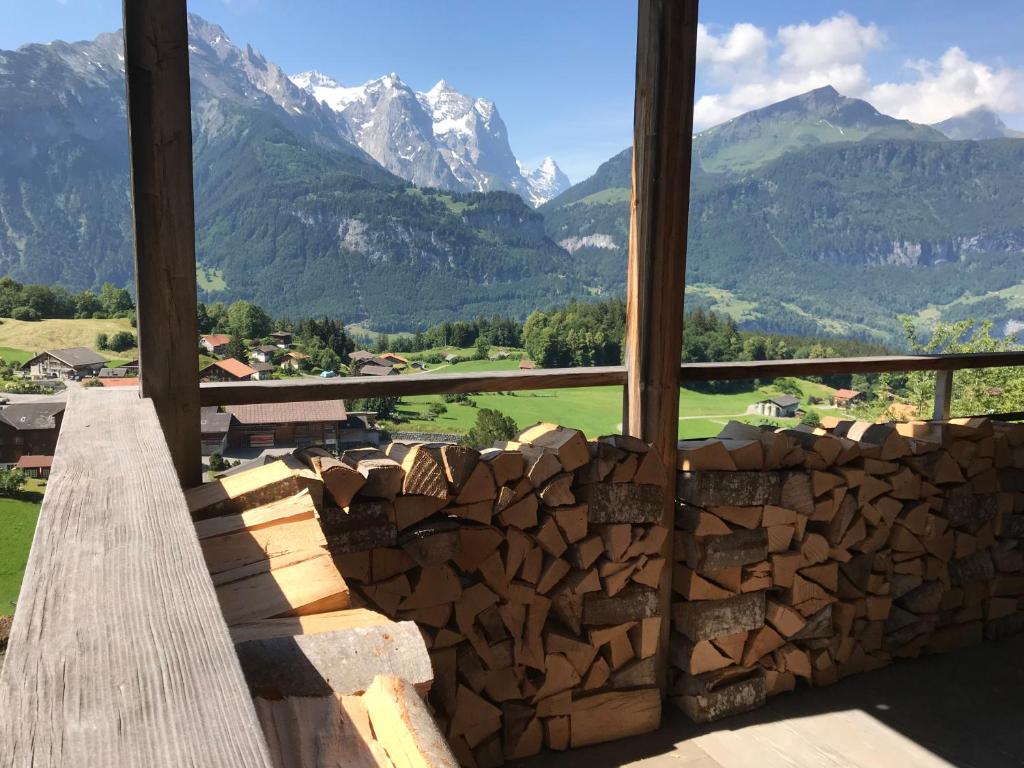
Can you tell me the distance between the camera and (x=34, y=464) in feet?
8.12

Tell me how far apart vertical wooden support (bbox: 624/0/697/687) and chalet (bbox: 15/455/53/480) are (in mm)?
2184

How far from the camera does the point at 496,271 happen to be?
654 cm

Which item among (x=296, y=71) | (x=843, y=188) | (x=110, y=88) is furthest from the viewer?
(x=843, y=188)

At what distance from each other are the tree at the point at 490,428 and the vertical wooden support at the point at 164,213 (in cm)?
143

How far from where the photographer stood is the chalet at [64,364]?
2.93 m

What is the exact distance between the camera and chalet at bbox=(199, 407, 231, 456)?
255 cm

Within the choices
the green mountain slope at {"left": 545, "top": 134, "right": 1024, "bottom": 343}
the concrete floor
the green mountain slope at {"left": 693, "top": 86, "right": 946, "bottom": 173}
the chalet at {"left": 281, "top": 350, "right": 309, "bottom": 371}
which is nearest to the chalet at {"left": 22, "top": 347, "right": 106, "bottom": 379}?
the chalet at {"left": 281, "top": 350, "right": 309, "bottom": 371}

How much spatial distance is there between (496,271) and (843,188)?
85.4ft

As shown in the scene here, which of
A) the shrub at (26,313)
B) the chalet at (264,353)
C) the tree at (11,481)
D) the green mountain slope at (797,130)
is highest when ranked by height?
the green mountain slope at (797,130)

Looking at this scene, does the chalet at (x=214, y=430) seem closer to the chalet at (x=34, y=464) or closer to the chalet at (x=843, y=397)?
the chalet at (x=34, y=464)

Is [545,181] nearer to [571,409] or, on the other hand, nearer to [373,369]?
[571,409]

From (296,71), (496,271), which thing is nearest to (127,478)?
(496,271)

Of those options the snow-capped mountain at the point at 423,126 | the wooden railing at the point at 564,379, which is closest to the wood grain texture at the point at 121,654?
the wooden railing at the point at 564,379

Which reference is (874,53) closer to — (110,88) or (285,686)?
(110,88)
